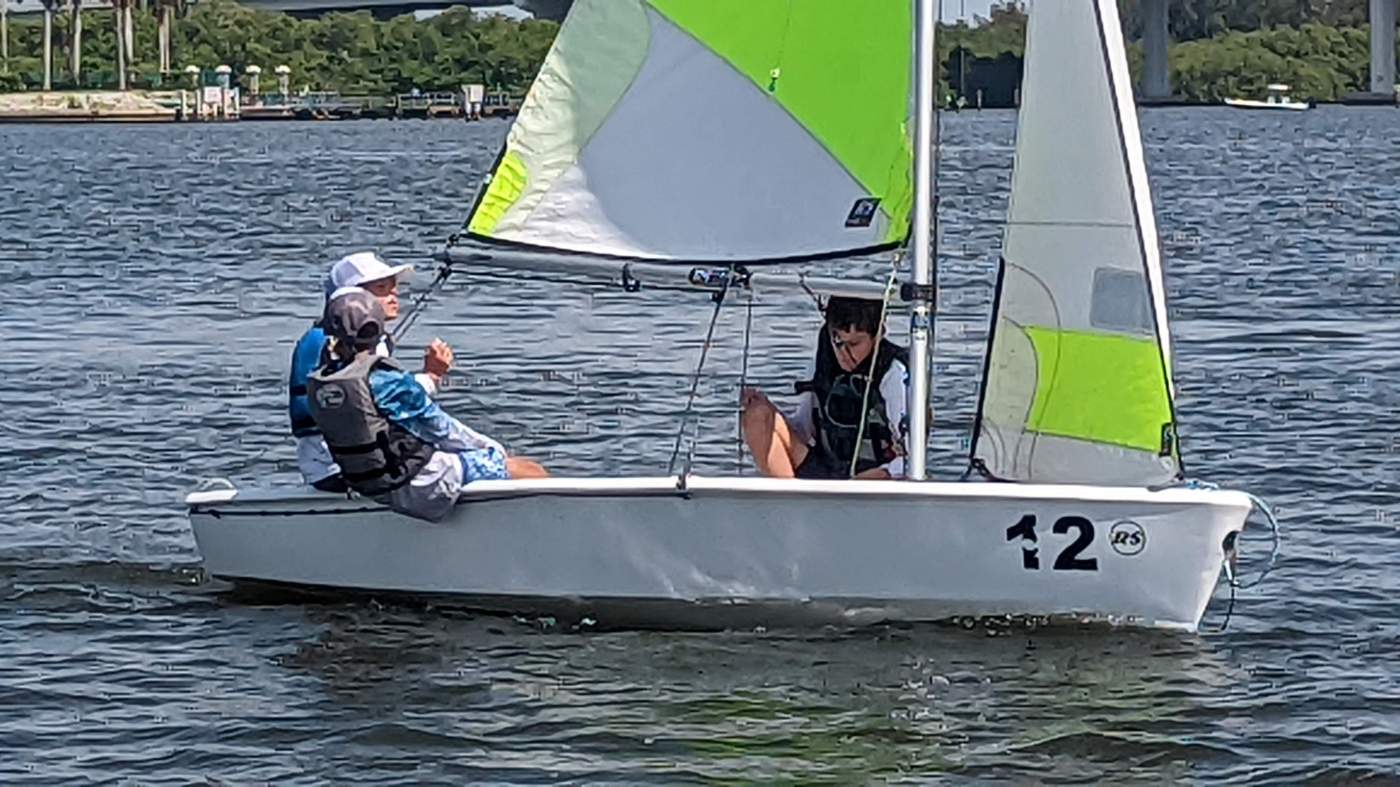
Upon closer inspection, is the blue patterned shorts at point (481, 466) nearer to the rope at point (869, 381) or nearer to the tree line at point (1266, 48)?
the rope at point (869, 381)

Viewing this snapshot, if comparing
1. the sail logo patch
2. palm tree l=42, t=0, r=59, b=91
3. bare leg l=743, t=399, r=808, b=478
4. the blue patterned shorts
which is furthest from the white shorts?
palm tree l=42, t=0, r=59, b=91

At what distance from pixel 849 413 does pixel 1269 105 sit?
114310 millimetres

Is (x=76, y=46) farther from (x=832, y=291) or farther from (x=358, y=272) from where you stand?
(x=832, y=291)

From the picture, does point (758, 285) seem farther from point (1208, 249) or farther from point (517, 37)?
point (517, 37)

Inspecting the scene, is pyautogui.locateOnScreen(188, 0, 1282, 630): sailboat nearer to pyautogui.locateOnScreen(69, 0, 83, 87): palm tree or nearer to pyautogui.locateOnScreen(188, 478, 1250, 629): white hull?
pyautogui.locateOnScreen(188, 478, 1250, 629): white hull

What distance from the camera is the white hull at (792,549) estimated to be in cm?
1017

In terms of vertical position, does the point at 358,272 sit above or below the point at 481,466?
above

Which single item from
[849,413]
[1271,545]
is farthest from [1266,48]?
[849,413]

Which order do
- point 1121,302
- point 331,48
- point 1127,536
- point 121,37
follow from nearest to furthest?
point 1127,536
point 1121,302
point 121,37
point 331,48

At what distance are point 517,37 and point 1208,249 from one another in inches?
4087

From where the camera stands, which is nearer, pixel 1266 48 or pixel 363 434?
pixel 363 434

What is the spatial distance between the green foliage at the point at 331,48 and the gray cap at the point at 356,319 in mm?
120583

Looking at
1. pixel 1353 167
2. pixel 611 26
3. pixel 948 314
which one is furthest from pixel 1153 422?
pixel 1353 167

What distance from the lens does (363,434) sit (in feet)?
34.8
